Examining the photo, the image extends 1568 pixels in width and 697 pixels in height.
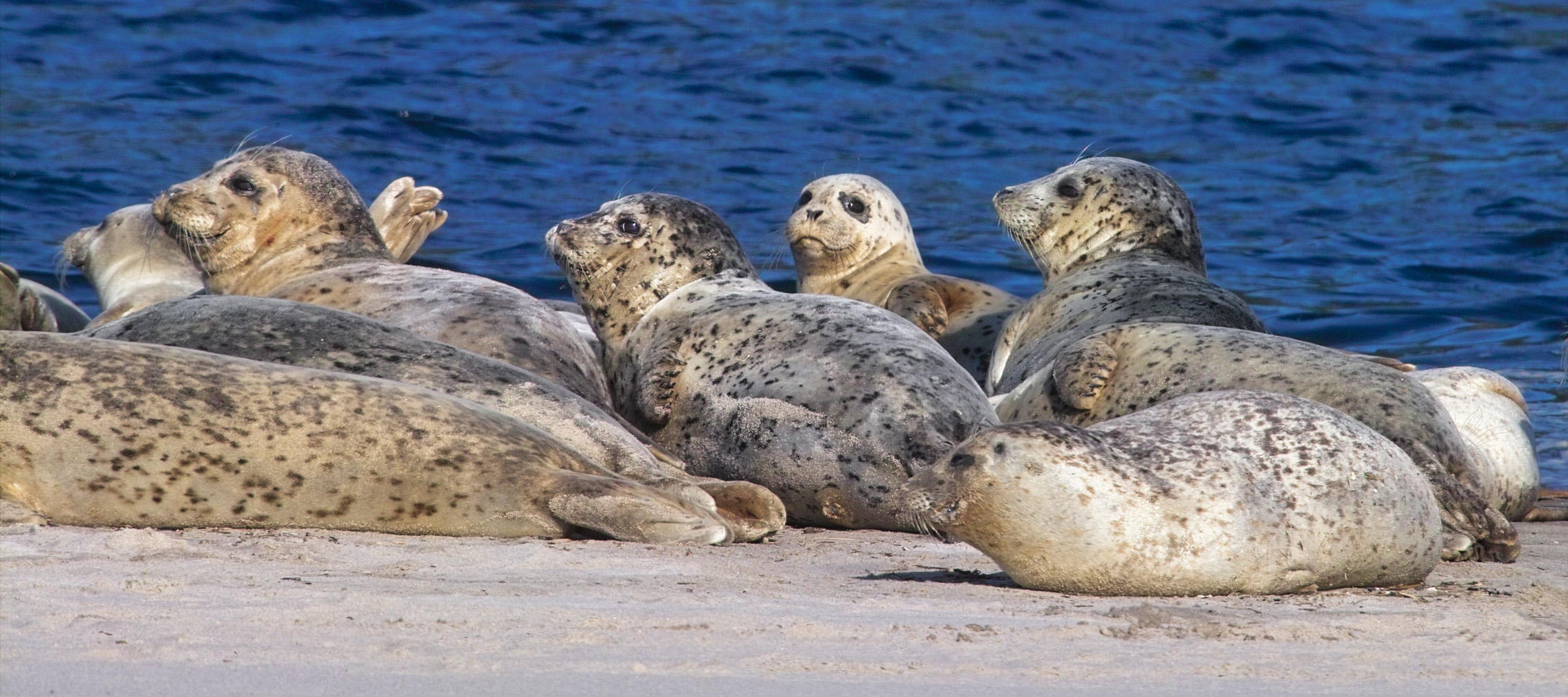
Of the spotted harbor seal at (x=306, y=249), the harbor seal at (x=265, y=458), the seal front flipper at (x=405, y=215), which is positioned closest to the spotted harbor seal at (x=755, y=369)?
the spotted harbor seal at (x=306, y=249)

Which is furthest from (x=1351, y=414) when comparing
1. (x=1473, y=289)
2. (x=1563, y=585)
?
(x=1473, y=289)

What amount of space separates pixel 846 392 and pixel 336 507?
1.62 m

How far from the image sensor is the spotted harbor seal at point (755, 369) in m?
5.30

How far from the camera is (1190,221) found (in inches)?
320

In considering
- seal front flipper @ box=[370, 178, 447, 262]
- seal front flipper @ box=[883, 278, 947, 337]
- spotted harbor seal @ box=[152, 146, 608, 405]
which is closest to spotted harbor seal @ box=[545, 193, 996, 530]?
spotted harbor seal @ box=[152, 146, 608, 405]

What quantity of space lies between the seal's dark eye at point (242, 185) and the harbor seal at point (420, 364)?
195 cm

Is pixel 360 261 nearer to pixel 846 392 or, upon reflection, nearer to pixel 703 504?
pixel 846 392

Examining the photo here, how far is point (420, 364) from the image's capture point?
17.2 ft

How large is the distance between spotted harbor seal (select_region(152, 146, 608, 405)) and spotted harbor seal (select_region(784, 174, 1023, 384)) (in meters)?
1.75

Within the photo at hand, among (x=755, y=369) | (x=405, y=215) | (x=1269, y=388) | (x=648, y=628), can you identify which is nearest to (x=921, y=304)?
(x=755, y=369)

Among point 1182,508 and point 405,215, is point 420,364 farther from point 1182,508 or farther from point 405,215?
point 405,215

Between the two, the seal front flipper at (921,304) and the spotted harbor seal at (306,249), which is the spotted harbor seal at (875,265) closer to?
the seal front flipper at (921,304)

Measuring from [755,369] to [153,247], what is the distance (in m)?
4.17

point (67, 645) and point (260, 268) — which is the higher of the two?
point (67, 645)
